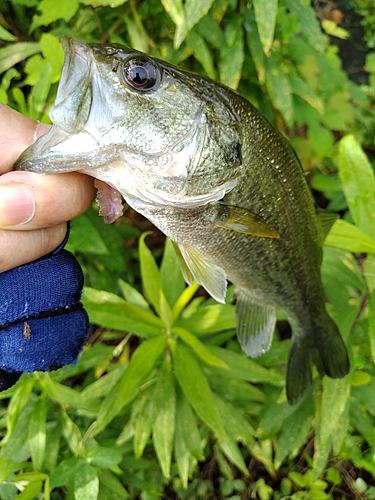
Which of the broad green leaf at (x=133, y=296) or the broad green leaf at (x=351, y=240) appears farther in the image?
the broad green leaf at (x=133, y=296)

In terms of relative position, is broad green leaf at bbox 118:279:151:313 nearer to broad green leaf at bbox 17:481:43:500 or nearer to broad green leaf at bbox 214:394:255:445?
broad green leaf at bbox 214:394:255:445

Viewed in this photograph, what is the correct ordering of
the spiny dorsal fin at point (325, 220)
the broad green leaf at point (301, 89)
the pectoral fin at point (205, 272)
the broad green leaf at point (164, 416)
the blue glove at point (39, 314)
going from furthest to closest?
the broad green leaf at point (301, 89), the broad green leaf at point (164, 416), the spiny dorsal fin at point (325, 220), the pectoral fin at point (205, 272), the blue glove at point (39, 314)

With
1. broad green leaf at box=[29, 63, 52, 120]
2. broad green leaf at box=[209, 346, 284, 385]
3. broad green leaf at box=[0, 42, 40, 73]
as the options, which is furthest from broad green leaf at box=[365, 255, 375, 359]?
broad green leaf at box=[0, 42, 40, 73]

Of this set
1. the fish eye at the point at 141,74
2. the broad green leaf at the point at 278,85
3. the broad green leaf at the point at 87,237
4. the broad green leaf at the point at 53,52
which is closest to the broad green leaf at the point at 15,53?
the broad green leaf at the point at 53,52

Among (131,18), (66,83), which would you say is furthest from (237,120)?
(131,18)

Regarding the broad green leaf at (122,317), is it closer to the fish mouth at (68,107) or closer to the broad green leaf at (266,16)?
the fish mouth at (68,107)

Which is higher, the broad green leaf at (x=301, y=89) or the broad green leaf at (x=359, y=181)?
the broad green leaf at (x=301, y=89)
